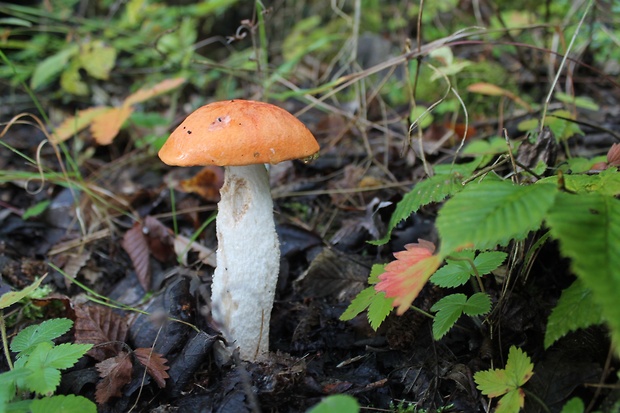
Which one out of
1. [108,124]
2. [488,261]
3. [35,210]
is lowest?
[488,261]

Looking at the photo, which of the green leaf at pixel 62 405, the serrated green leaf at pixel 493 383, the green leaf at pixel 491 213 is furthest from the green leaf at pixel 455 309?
the green leaf at pixel 62 405

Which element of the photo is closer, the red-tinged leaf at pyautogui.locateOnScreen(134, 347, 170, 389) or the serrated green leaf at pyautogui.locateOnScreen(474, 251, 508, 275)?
the serrated green leaf at pyautogui.locateOnScreen(474, 251, 508, 275)

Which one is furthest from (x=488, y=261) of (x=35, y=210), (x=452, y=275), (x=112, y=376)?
(x=35, y=210)

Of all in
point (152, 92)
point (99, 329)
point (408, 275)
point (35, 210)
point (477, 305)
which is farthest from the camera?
point (152, 92)

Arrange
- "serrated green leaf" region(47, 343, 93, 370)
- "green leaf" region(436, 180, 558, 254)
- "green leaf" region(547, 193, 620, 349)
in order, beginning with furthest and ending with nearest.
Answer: "serrated green leaf" region(47, 343, 93, 370)
"green leaf" region(436, 180, 558, 254)
"green leaf" region(547, 193, 620, 349)

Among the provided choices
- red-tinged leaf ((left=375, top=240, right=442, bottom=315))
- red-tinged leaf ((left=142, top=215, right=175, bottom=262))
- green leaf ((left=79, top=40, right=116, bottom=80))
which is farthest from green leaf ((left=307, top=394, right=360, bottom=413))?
green leaf ((left=79, top=40, right=116, bottom=80))

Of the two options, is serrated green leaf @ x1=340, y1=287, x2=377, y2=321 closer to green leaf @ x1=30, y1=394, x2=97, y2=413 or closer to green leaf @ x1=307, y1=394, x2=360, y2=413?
green leaf @ x1=307, y1=394, x2=360, y2=413

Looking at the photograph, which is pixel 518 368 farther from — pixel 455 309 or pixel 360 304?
pixel 360 304
